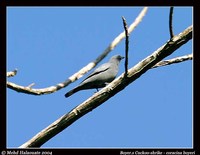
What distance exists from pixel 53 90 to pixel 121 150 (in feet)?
3.72

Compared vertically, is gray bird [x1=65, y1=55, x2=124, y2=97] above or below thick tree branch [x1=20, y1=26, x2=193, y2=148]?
above

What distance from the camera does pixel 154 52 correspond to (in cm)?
444

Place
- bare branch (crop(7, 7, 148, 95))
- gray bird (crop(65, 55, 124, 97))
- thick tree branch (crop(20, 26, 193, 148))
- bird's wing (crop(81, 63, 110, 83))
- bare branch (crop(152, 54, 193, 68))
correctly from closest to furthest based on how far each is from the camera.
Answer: thick tree branch (crop(20, 26, 193, 148)), bare branch (crop(7, 7, 148, 95)), bare branch (crop(152, 54, 193, 68)), gray bird (crop(65, 55, 124, 97)), bird's wing (crop(81, 63, 110, 83))

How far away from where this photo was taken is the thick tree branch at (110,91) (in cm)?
429

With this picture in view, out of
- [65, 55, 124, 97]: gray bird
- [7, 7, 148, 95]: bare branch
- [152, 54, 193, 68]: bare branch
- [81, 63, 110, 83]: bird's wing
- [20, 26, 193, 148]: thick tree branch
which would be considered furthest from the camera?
[81, 63, 110, 83]: bird's wing

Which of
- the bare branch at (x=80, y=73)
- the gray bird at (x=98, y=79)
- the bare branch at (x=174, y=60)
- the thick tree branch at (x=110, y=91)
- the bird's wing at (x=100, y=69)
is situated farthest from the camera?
the bird's wing at (x=100, y=69)

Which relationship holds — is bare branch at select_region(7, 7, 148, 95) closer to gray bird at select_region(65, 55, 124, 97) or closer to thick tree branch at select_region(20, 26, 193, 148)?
thick tree branch at select_region(20, 26, 193, 148)

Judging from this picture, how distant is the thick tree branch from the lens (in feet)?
14.1

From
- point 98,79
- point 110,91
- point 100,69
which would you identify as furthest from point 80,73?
point 100,69

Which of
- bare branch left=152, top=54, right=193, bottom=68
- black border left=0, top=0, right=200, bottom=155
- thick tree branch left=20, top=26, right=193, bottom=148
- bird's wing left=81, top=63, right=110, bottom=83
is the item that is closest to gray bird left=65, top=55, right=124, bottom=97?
bird's wing left=81, top=63, right=110, bottom=83

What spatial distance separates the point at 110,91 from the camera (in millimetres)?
4422
